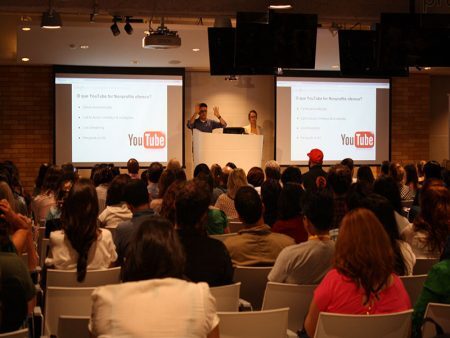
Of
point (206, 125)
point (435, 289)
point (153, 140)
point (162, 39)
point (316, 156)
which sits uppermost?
point (162, 39)

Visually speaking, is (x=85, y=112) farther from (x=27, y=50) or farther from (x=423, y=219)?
(x=423, y=219)

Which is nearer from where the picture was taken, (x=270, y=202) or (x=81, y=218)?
(x=81, y=218)

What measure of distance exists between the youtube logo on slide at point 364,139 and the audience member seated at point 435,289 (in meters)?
12.3

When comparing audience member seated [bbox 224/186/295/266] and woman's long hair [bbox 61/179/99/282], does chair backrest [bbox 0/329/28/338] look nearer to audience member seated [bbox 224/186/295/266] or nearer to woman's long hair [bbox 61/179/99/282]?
woman's long hair [bbox 61/179/99/282]

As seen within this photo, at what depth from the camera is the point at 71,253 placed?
4492mm

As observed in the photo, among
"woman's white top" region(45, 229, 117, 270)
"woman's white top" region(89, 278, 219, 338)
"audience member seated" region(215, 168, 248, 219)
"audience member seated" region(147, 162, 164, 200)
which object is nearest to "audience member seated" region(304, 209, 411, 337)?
"woman's white top" region(89, 278, 219, 338)

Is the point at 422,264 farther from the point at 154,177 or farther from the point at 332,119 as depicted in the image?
the point at 332,119

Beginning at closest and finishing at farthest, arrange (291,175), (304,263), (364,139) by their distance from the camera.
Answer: (304,263), (291,175), (364,139)

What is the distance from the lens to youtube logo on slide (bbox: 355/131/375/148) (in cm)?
1588

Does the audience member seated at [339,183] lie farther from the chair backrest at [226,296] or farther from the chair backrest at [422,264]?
the chair backrest at [226,296]

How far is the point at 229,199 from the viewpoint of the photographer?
7430mm

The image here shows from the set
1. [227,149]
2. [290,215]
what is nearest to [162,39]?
[227,149]

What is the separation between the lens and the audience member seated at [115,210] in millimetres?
6086

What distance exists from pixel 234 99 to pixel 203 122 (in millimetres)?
1542
